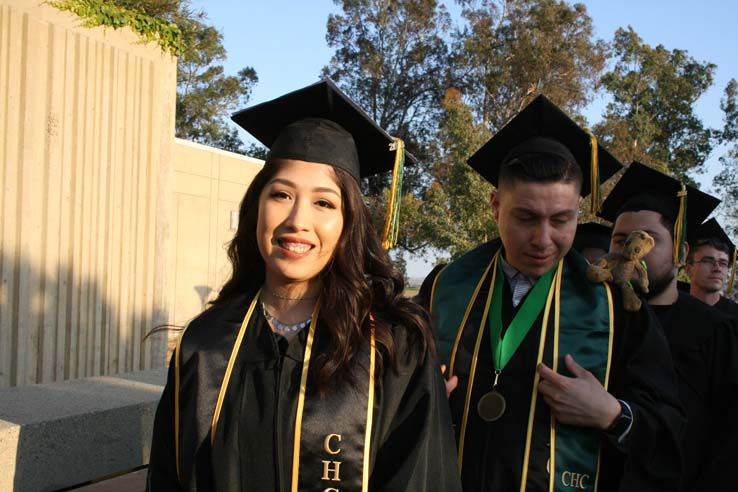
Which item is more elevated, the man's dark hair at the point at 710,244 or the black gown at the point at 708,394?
the man's dark hair at the point at 710,244

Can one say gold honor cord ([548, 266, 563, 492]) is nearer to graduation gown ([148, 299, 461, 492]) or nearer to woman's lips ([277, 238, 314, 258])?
graduation gown ([148, 299, 461, 492])

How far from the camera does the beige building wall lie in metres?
16.4

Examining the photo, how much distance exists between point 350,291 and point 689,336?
1726 millimetres

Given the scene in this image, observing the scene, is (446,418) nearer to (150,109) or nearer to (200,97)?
(150,109)

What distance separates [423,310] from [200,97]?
29.5 metres

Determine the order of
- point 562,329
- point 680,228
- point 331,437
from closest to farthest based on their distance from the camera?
point 331,437 < point 562,329 < point 680,228

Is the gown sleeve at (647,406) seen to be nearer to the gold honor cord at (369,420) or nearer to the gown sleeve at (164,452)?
the gold honor cord at (369,420)

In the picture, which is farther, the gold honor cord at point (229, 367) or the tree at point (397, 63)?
the tree at point (397, 63)

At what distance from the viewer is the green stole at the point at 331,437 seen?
199cm

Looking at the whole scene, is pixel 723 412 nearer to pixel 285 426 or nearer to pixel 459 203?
pixel 285 426

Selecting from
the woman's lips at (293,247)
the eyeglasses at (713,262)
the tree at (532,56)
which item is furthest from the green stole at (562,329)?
the tree at (532,56)

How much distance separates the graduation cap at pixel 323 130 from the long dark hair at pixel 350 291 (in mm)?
78

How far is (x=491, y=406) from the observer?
7.79ft

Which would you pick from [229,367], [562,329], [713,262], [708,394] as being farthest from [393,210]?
[713,262]
